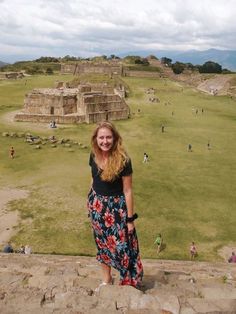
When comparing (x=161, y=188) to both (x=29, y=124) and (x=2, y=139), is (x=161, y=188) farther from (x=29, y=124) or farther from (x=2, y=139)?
(x=29, y=124)

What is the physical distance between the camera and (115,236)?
16.7 ft

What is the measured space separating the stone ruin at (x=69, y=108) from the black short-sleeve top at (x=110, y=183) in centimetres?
3002

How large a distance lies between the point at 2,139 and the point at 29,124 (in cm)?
618

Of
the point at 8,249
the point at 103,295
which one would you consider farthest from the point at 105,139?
the point at 8,249

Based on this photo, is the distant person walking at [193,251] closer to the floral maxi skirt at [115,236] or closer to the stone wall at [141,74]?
the floral maxi skirt at [115,236]

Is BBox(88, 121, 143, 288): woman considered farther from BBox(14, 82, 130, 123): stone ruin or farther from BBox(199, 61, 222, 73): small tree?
BBox(199, 61, 222, 73): small tree

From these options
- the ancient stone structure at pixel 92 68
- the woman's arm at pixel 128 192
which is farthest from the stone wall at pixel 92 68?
the woman's arm at pixel 128 192

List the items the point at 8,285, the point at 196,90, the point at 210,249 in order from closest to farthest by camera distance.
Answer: the point at 8,285
the point at 210,249
the point at 196,90

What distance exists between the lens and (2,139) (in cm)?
2781

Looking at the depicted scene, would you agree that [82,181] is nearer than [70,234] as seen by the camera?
No

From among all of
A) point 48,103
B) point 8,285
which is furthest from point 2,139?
point 8,285

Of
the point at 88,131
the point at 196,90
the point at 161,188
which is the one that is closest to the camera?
the point at 161,188

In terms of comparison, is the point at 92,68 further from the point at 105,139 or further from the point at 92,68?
the point at 105,139

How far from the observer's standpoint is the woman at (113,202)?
4.88 m
